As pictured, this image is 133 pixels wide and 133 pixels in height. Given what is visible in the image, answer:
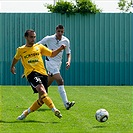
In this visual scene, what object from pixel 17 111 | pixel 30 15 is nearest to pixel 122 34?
pixel 30 15

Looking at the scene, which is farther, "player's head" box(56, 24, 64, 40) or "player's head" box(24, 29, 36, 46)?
"player's head" box(56, 24, 64, 40)

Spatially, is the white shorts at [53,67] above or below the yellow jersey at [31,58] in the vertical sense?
below

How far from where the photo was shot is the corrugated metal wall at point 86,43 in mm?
32844

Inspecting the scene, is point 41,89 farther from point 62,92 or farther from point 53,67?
point 53,67

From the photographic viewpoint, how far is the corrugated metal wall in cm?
3284

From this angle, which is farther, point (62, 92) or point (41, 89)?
point (62, 92)

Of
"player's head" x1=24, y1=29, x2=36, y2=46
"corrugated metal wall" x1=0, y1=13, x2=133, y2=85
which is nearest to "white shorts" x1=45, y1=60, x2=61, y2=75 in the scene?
"player's head" x1=24, y1=29, x2=36, y2=46

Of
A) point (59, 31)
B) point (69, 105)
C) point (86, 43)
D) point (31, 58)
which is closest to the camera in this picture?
point (31, 58)

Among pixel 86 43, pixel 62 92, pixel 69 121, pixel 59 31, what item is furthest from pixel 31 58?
pixel 86 43

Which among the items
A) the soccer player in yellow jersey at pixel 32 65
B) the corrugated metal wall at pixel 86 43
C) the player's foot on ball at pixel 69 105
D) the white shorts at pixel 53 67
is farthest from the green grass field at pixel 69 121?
the corrugated metal wall at pixel 86 43

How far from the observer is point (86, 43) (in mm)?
33062

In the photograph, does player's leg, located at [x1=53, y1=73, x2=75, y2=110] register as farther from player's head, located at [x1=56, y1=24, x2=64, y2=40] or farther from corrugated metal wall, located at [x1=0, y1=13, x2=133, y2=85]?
corrugated metal wall, located at [x1=0, y1=13, x2=133, y2=85]

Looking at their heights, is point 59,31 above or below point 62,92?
above

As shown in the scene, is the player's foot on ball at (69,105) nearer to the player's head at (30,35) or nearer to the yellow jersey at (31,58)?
the yellow jersey at (31,58)
